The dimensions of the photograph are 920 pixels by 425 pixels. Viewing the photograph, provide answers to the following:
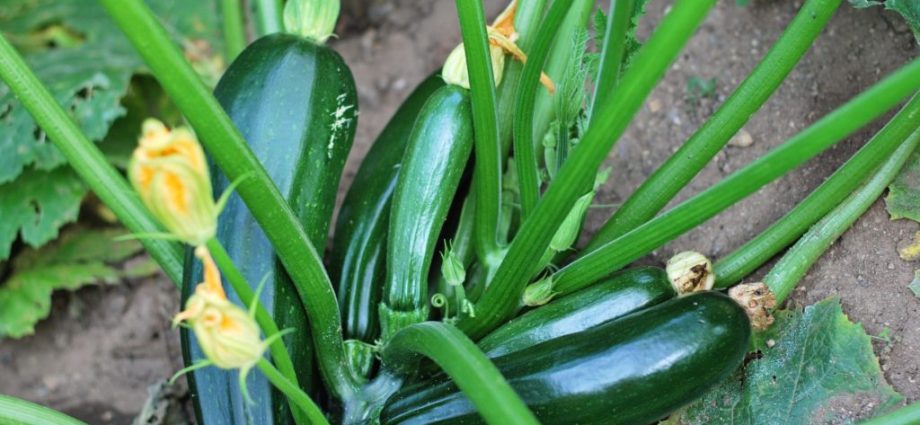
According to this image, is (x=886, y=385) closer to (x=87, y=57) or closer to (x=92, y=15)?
(x=87, y=57)

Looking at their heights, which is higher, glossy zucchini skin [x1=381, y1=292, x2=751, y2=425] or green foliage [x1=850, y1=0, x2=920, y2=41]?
green foliage [x1=850, y1=0, x2=920, y2=41]

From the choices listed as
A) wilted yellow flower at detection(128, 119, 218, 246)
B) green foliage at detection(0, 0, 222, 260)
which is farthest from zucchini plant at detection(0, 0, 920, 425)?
green foliage at detection(0, 0, 222, 260)

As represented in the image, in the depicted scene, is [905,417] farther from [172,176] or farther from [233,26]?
[233,26]

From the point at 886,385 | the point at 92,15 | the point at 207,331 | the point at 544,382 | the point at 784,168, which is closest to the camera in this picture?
the point at 207,331

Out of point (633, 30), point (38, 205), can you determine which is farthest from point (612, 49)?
point (38, 205)

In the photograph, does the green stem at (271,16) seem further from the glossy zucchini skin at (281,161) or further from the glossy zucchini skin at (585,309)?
the glossy zucchini skin at (585,309)

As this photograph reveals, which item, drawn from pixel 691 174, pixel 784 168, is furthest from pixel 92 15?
pixel 784 168

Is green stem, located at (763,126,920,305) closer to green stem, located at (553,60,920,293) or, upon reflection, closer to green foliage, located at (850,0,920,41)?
green foliage, located at (850,0,920,41)
